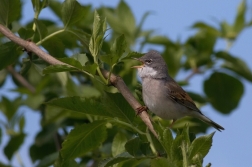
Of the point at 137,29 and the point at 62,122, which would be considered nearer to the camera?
the point at 62,122

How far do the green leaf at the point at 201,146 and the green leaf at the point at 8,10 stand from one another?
59.6 inches

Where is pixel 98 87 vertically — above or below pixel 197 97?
above

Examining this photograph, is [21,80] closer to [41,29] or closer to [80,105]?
[41,29]

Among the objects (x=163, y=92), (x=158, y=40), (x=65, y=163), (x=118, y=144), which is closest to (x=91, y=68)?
(x=65, y=163)

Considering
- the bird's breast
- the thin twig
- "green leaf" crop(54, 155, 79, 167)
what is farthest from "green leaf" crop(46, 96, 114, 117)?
the thin twig

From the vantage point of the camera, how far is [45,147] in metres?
5.51

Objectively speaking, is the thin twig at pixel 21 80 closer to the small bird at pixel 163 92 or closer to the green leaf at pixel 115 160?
the small bird at pixel 163 92

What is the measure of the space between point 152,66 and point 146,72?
110 millimetres

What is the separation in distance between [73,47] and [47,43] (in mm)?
1678

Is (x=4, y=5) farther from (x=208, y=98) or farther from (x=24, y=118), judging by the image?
(x=208, y=98)

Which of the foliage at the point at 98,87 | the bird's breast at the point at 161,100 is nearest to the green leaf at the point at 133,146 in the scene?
the foliage at the point at 98,87

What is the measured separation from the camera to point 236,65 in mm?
6164

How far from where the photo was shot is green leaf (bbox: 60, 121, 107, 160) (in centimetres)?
310

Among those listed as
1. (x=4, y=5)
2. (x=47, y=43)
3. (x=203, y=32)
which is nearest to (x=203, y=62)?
(x=203, y=32)
